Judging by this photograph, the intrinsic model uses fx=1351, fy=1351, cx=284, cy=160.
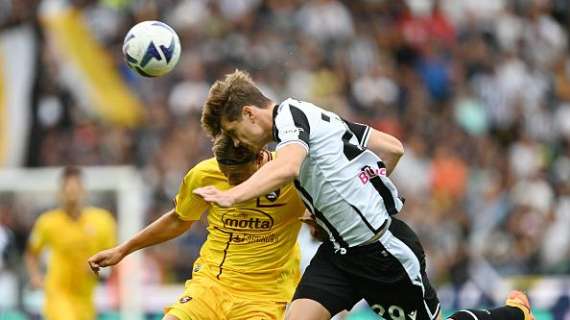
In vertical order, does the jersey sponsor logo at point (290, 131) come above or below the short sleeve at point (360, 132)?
above

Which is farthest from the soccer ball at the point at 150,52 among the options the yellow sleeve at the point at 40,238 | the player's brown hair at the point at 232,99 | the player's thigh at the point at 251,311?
the yellow sleeve at the point at 40,238

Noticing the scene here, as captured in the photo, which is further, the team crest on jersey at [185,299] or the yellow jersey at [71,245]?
the yellow jersey at [71,245]

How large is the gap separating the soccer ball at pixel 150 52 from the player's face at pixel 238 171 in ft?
2.72

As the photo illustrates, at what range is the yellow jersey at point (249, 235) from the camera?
797cm

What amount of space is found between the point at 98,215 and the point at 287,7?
22.5ft

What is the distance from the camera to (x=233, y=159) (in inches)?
303

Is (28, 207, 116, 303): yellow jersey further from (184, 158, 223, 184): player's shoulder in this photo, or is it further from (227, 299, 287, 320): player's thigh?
(227, 299, 287, 320): player's thigh

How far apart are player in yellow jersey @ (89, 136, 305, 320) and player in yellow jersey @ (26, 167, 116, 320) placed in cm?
448

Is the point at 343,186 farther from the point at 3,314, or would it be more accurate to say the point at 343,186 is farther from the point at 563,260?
the point at 563,260

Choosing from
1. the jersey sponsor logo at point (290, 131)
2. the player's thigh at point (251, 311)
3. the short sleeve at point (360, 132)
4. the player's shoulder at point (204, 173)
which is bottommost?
the player's thigh at point (251, 311)

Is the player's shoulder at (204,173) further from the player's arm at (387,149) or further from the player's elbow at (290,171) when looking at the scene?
the player's elbow at (290,171)

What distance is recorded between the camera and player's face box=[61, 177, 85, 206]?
12.4 metres

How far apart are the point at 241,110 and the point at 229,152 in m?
0.50

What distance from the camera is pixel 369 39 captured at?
63.8ft
